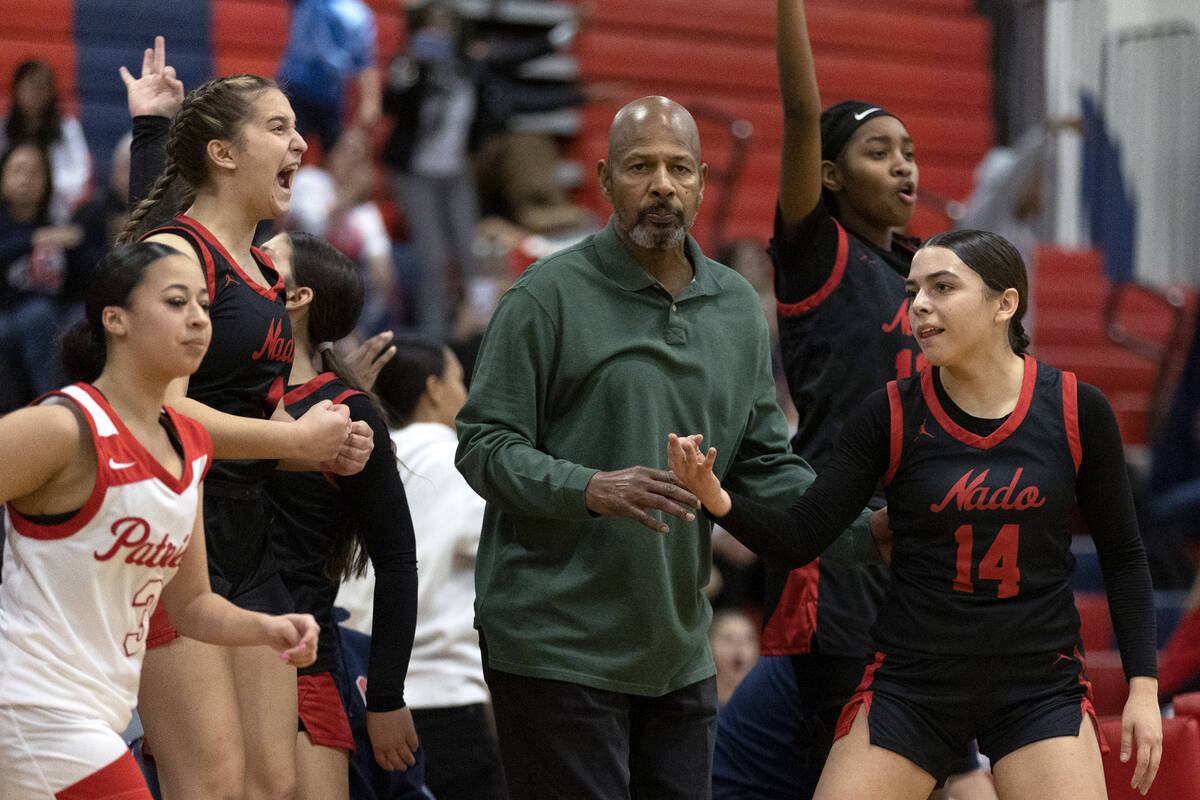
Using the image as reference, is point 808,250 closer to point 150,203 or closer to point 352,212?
point 150,203

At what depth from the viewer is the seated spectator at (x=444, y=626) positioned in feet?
13.3

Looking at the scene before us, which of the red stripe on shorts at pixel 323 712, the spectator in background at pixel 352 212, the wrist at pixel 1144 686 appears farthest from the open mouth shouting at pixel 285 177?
the spectator in background at pixel 352 212

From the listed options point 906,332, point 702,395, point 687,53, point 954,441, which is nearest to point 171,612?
point 702,395

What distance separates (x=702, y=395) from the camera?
9.97 feet

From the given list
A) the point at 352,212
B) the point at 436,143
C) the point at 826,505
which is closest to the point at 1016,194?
the point at 436,143

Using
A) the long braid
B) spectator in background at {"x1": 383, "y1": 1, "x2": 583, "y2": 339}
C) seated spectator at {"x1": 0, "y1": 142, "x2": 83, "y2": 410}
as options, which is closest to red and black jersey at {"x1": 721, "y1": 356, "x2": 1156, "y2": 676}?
the long braid

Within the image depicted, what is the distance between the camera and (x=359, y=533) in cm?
330

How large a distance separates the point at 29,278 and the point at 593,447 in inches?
165

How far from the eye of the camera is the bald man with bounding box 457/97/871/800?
114 inches

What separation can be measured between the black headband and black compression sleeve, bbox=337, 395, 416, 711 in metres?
1.36

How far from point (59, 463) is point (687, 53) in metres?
9.56

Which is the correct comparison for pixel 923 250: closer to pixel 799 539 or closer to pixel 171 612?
pixel 799 539

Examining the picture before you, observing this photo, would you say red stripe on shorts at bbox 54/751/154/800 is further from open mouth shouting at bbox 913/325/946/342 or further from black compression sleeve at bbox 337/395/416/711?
open mouth shouting at bbox 913/325/946/342

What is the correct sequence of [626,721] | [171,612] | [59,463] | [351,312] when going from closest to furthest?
[59,463]
[171,612]
[626,721]
[351,312]
